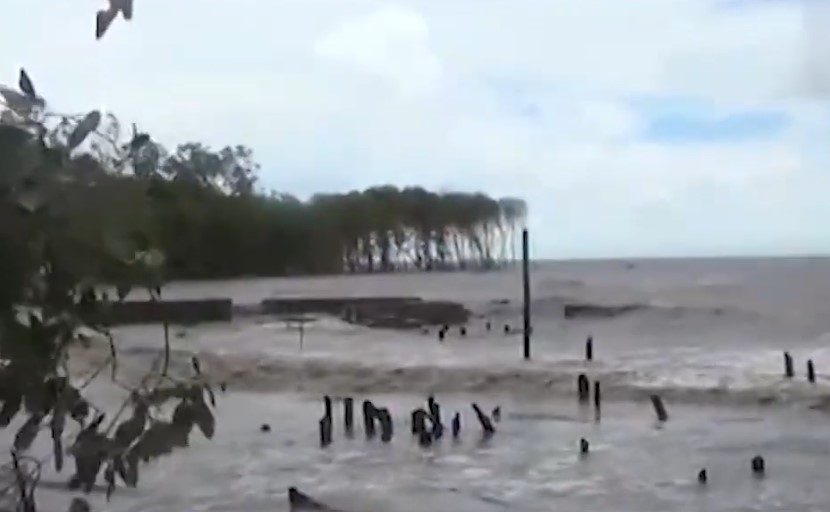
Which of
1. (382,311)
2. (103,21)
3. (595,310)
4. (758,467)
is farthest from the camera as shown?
(595,310)

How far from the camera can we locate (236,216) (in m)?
17.0

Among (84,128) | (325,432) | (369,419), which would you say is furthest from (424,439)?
(84,128)

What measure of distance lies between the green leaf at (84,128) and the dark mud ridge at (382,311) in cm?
4925

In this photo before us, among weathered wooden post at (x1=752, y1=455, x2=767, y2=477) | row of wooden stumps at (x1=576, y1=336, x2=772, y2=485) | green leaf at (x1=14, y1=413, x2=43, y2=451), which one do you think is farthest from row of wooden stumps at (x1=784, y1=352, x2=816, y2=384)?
green leaf at (x1=14, y1=413, x2=43, y2=451)

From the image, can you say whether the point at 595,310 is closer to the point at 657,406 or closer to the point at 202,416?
the point at 657,406

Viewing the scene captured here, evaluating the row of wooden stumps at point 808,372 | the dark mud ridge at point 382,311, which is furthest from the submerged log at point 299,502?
the dark mud ridge at point 382,311

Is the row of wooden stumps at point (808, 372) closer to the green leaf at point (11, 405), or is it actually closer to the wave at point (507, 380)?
the wave at point (507, 380)

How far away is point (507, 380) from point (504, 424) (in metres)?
9.33

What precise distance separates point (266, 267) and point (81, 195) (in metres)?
85.9

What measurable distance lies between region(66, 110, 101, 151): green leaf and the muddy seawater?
284 mm

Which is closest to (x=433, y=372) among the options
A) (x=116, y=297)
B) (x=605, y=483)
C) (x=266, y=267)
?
(x=605, y=483)

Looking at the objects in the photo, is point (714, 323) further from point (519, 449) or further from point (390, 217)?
point (390, 217)

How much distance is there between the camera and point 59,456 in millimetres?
1842

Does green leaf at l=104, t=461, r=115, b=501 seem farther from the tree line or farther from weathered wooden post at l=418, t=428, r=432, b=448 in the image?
weathered wooden post at l=418, t=428, r=432, b=448
